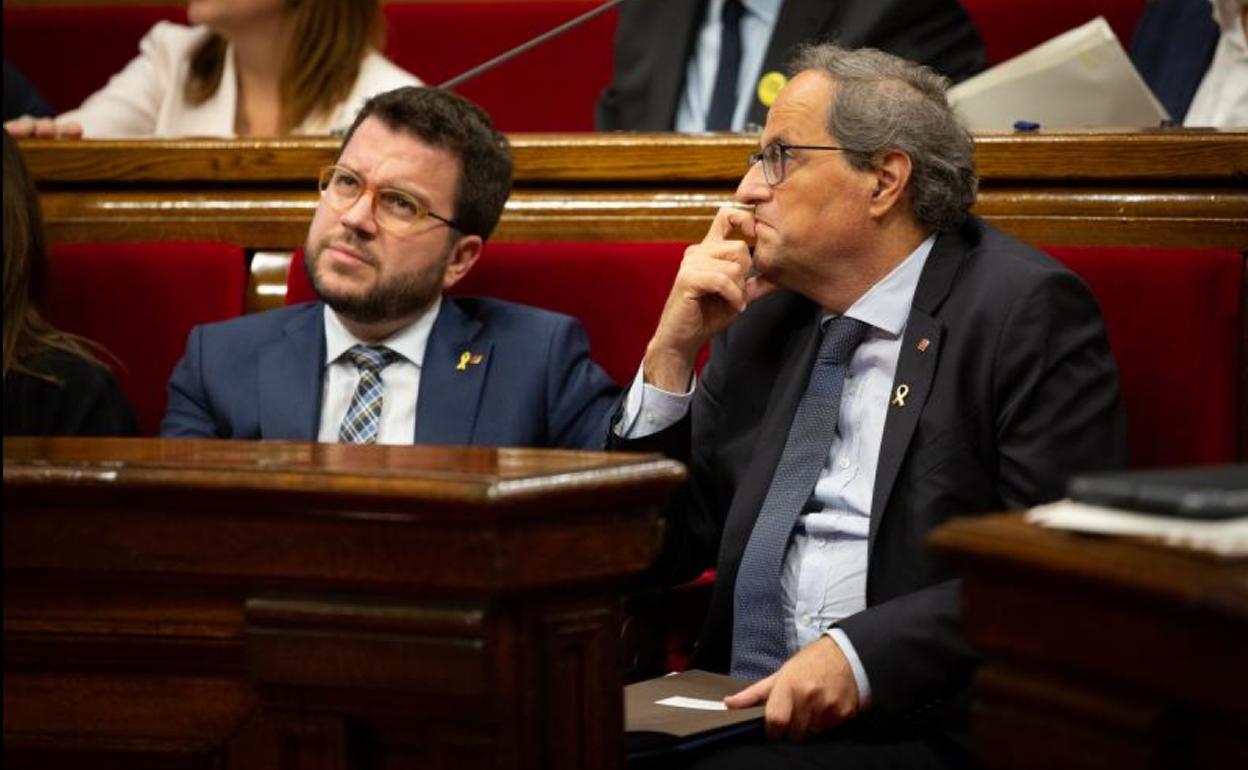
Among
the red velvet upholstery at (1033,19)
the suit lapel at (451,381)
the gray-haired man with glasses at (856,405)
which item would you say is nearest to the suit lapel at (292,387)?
the suit lapel at (451,381)

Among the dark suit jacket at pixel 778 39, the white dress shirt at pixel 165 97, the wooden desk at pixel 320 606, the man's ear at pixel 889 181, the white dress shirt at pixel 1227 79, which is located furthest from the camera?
the white dress shirt at pixel 165 97

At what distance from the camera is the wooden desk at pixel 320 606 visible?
100 centimetres

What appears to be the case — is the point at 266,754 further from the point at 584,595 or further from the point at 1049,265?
the point at 1049,265

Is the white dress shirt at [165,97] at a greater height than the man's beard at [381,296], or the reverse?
the white dress shirt at [165,97]

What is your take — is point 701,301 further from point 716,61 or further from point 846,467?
point 716,61

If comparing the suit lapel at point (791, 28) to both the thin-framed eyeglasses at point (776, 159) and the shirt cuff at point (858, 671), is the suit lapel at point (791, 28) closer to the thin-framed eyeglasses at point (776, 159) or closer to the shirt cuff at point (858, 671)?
the thin-framed eyeglasses at point (776, 159)

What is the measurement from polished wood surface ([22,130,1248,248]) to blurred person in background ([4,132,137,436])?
0.22 meters

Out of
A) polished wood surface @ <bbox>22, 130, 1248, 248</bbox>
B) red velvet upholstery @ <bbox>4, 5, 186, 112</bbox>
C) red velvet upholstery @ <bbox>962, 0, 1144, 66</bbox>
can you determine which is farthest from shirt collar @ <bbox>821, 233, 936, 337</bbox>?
red velvet upholstery @ <bbox>4, 5, 186, 112</bbox>

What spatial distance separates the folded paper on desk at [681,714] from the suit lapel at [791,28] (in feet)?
3.48

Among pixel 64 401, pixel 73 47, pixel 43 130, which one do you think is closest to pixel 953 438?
pixel 64 401

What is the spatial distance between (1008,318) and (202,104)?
58.7 inches

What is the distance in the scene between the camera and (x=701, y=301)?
5.32 feet

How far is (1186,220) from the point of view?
1775 millimetres

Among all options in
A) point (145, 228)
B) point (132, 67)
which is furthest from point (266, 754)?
point (132, 67)
